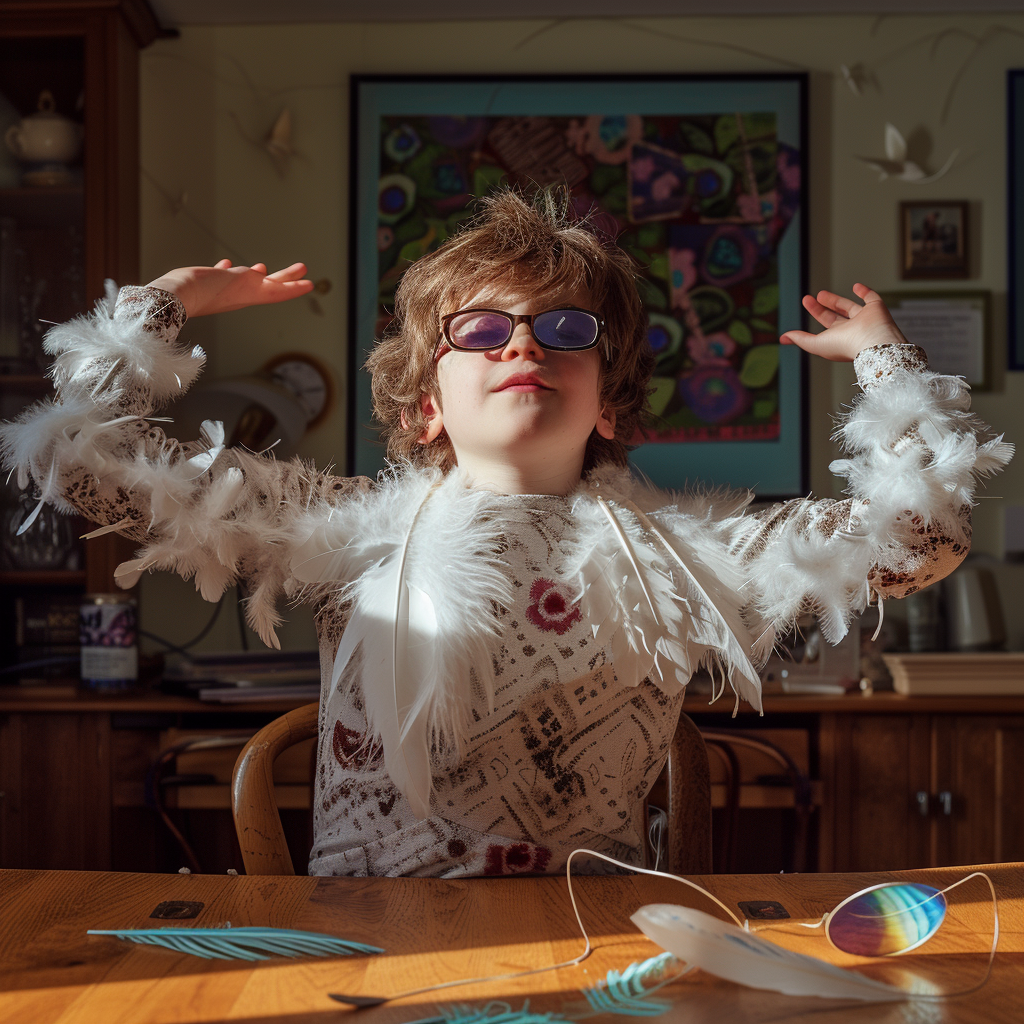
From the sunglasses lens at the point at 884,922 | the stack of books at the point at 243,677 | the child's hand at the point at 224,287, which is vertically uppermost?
the child's hand at the point at 224,287

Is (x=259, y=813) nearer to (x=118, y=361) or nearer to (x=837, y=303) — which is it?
(x=118, y=361)

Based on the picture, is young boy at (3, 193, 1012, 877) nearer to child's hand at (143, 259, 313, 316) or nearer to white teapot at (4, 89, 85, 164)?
child's hand at (143, 259, 313, 316)

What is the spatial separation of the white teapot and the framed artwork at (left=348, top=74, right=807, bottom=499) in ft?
2.12

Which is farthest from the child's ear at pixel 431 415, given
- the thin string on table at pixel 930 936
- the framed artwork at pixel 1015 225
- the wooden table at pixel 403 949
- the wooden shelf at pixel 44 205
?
the framed artwork at pixel 1015 225

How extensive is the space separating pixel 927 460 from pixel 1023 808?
1.37 metres

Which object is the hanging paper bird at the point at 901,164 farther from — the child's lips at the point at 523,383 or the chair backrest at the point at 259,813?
the chair backrest at the point at 259,813

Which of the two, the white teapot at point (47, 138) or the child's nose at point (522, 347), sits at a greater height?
the white teapot at point (47, 138)

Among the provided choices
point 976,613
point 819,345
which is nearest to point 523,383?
point 819,345

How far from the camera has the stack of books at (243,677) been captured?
1921mm

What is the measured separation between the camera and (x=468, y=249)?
1097 millimetres

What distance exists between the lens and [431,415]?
1.14 meters

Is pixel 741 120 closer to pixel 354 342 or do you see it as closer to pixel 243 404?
pixel 354 342

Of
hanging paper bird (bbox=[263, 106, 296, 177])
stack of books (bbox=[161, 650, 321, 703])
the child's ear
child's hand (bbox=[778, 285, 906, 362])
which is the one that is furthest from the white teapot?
child's hand (bbox=[778, 285, 906, 362])

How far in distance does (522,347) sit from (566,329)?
53mm
